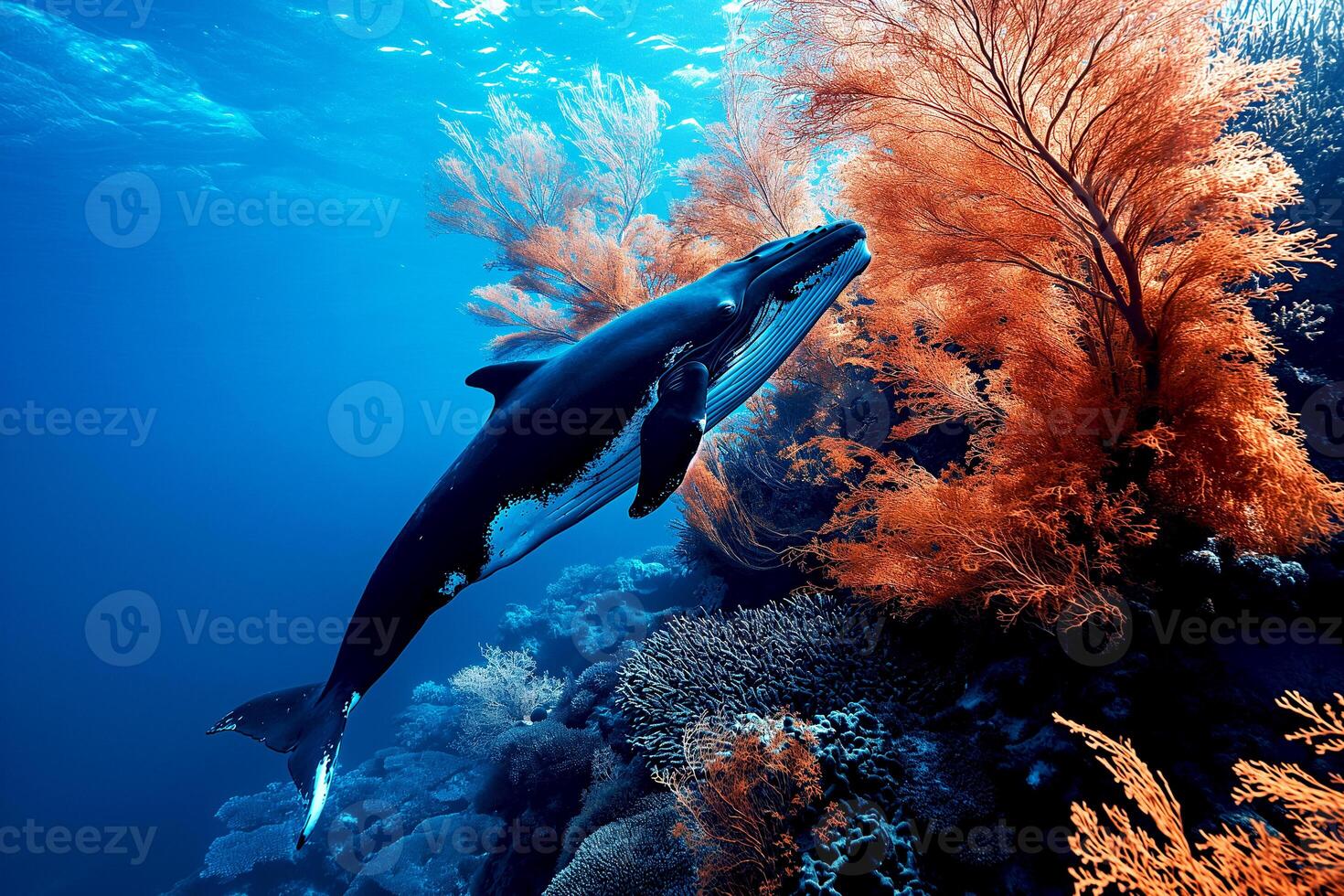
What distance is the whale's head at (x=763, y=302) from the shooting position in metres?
2.49

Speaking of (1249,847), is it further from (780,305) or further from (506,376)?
(506,376)

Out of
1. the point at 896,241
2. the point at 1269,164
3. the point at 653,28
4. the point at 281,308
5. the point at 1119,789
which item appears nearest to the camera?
the point at 1119,789

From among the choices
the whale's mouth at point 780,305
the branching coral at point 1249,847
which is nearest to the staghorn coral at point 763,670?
the branching coral at point 1249,847

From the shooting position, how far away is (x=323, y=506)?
90500mm

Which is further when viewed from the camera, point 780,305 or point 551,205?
point 551,205

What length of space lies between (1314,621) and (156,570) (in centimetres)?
9238

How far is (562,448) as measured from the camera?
2.28 metres

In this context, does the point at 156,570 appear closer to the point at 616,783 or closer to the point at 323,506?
the point at 323,506

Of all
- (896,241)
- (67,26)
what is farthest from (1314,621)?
(67,26)

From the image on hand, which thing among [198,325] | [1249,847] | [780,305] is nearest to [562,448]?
[780,305]

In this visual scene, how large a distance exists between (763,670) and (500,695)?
940cm

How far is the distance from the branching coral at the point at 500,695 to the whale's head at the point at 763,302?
9875 millimetres

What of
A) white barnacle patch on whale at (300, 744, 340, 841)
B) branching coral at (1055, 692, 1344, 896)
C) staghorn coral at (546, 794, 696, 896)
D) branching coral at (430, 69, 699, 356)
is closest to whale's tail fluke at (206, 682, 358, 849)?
white barnacle patch on whale at (300, 744, 340, 841)

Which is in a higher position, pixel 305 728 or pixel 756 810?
pixel 305 728
